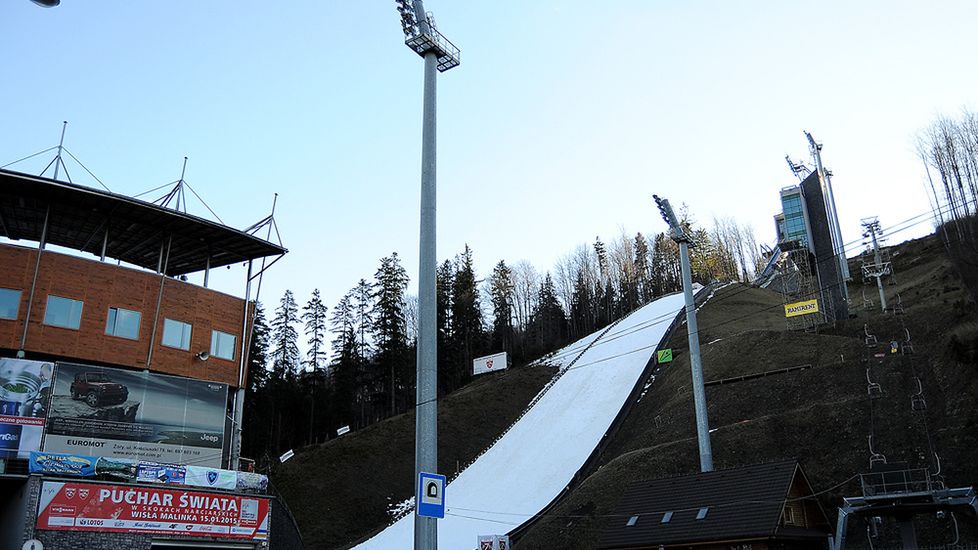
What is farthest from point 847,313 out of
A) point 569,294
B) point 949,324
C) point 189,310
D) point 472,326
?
point 569,294

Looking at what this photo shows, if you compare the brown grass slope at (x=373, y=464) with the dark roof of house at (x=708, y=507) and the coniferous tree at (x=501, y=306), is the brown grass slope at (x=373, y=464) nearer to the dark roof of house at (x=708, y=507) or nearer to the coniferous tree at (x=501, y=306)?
the dark roof of house at (x=708, y=507)

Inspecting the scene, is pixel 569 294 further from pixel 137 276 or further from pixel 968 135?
pixel 137 276

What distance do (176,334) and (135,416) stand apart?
13.7 feet

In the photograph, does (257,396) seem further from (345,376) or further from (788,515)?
(788,515)

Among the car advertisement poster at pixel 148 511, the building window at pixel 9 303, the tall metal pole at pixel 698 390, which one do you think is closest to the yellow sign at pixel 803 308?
the tall metal pole at pixel 698 390

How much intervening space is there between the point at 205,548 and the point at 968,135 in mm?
61091

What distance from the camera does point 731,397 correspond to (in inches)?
1580

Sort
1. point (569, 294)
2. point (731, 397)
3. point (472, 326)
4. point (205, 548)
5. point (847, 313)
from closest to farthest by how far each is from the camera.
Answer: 1. point (205, 548)
2. point (731, 397)
3. point (847, 313)
4. point (472, 326)
5. point (569, 294)

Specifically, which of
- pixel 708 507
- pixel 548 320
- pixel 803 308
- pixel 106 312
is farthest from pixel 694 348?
pixel 548 320

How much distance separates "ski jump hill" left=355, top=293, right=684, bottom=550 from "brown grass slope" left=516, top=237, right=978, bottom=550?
99.6 inches

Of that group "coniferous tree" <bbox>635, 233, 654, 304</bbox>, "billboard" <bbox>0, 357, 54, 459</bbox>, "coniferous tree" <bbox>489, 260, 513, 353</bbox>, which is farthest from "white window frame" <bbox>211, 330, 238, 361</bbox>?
"coniferous tree" <bbox>635, 233, 654, 304</bbox>

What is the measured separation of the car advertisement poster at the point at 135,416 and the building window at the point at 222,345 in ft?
5.18

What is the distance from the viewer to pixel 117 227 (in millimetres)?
33969

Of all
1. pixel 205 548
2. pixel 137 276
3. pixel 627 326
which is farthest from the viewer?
pixel 627 326
